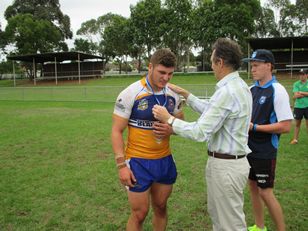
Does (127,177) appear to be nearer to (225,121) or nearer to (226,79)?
(225,121)

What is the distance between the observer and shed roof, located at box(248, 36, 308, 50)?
31.9 metres

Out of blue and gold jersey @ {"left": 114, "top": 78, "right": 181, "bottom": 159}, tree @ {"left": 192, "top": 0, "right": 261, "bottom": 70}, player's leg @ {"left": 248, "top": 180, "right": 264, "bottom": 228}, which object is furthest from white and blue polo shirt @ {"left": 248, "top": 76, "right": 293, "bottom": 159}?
tree @ {"left": 192, "top": 0, "right": 261, "bottom": 70}

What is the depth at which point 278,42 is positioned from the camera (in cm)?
3494

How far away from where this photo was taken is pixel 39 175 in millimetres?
6160

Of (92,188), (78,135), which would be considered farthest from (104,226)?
(78,135)

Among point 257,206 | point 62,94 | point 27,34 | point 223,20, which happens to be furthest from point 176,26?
point 257,206

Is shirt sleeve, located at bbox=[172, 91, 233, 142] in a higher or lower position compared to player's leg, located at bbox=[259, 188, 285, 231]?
higher

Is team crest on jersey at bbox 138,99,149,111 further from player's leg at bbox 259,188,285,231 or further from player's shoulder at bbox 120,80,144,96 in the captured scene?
player's leg at bbox 259,188,285,231

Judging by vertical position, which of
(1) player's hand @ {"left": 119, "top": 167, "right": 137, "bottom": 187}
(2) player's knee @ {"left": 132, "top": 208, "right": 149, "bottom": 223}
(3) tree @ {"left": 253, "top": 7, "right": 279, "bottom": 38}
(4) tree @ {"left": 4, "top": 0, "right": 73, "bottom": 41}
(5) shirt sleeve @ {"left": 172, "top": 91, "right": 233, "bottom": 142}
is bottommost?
(2) player's knee @ {"left": 132, "top": 208, "right": 149, "bottom": 223}

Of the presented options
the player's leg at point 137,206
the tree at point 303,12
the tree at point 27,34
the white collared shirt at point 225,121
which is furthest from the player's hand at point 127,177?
the tree at point 303,12

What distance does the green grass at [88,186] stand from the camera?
14.1 feet

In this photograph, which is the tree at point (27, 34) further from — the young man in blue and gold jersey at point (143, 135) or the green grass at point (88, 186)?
the young man in blue and gold jersey at point (143, 135)

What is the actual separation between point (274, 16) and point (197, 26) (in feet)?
65.5

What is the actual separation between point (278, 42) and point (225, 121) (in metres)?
35.6
